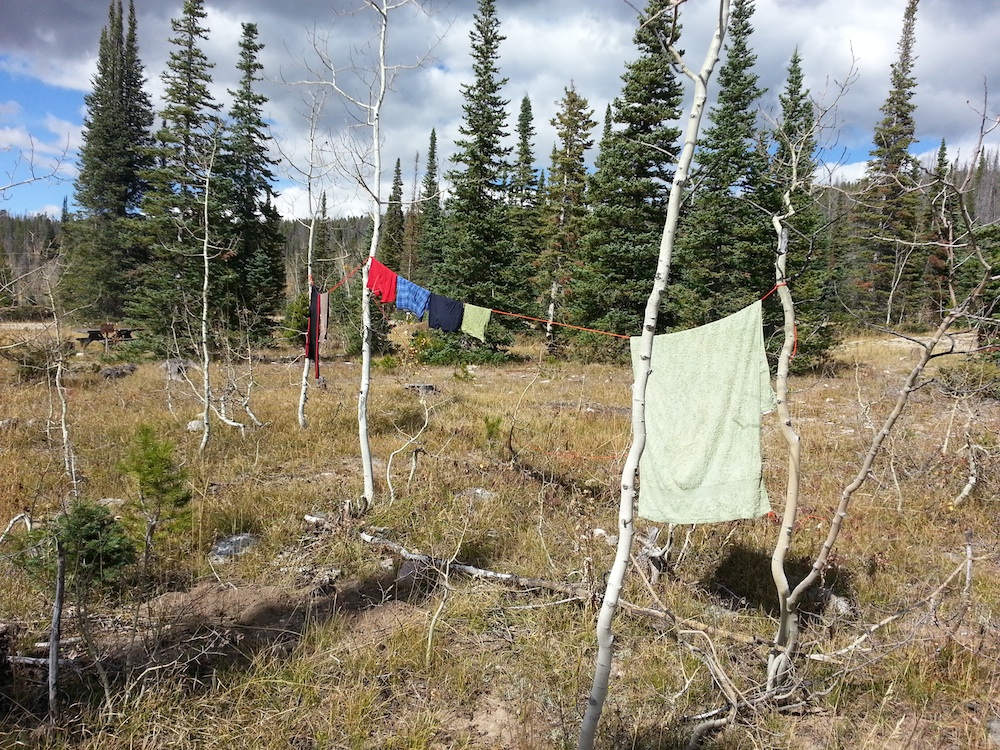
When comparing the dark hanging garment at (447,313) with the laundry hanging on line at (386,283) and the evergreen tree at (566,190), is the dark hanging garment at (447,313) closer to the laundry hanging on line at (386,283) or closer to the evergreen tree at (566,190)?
the laundry hanging on line at (386,283)

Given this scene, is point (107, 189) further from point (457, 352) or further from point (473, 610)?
point (473, 610)

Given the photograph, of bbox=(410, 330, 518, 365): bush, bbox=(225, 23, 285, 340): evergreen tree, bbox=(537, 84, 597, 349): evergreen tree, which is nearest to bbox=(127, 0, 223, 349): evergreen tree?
bbox=(225, 23, 285, 340): evergreen tree

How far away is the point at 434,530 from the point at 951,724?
12.5 feet

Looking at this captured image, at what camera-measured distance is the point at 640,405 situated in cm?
228

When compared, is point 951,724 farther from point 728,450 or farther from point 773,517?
point 773,517

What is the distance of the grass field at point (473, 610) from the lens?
2922 millimetres

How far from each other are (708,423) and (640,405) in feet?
5.99

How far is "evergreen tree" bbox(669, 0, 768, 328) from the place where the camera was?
47.3 feet

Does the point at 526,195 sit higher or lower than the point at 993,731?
higher

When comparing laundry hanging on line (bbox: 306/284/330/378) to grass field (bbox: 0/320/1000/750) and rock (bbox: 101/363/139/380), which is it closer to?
grass field (bbox: 0/320/1000/750)

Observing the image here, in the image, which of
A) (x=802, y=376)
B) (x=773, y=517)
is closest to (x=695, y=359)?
Result: (x=773, y=517)

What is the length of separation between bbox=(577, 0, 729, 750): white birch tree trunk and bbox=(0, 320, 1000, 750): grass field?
0.80m

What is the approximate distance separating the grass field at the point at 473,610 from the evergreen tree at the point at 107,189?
19.5 metres

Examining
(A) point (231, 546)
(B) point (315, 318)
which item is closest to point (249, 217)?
(B) point (315, 318)
